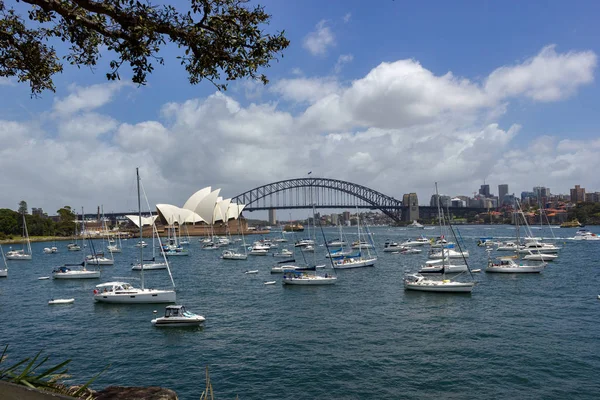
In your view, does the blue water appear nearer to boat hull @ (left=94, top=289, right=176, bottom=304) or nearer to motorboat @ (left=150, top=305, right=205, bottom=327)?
motorboat @ (left=150, top=305, right=205, bottom=327)

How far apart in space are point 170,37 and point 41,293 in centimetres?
4043

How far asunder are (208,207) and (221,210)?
5.62 m

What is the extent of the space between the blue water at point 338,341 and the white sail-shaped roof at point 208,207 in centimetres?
12148

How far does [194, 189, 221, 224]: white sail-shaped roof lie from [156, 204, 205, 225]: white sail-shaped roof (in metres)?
2.09

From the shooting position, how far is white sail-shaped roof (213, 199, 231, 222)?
165 m

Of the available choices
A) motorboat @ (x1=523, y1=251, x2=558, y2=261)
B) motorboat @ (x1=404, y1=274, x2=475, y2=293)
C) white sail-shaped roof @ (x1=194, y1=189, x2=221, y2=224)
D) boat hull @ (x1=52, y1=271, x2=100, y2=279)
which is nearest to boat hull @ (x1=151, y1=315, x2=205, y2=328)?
motorboat @ (x1=404, y1=274, x2=475, y2=293)

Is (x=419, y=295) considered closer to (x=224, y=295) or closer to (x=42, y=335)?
(x=224, y=295)

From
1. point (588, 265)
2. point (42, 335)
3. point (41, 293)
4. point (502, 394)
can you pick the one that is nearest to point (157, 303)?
point (42, 335)

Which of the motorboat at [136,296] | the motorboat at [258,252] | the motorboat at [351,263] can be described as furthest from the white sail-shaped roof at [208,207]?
the motorboat at [136,296]

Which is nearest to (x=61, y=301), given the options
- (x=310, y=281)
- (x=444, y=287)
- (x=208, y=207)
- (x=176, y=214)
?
(x=310, y=281)

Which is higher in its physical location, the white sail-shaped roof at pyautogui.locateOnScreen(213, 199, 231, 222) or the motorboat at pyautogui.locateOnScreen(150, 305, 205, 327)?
the white sail-shaped roof at pyautogui.locateOnScreen(213, 199, 231, 222)

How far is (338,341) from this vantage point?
22438 millimetres

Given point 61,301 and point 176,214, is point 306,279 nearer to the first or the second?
point 61,301

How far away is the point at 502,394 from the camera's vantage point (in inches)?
621
